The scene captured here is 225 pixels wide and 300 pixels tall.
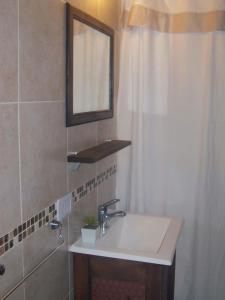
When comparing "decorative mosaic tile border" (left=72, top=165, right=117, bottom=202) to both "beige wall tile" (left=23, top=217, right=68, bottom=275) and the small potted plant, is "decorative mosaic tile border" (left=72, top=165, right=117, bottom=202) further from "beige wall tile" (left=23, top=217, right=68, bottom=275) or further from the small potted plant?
"beige wall tile" (left=23, top=217, right=68, bottom=275)

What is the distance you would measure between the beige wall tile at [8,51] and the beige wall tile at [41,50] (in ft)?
0.14

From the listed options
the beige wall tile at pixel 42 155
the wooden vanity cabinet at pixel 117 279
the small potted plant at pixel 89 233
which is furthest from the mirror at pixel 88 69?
the wooden vanity cabinet at pixel 117 279

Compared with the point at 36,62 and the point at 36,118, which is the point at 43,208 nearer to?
the point at 36,118

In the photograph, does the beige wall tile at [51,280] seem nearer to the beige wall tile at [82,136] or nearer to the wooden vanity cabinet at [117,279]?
the wooden vanity cabinet at [117,279]

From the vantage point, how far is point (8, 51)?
1.21m

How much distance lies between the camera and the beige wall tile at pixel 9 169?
47.7 inches

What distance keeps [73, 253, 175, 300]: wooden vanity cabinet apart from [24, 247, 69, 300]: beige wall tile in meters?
0.08

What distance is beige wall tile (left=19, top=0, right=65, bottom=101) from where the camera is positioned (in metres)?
1.31

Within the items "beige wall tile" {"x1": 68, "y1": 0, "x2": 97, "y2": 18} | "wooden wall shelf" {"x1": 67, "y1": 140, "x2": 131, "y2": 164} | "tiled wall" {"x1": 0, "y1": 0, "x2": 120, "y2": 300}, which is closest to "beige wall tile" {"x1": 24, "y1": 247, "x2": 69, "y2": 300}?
"tiled wall" {"x1": 0, "y1": 0, "x2": 120, "y2": 300}

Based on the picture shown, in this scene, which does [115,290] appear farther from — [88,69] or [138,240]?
[88,69]

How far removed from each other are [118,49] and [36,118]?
1.17 metres

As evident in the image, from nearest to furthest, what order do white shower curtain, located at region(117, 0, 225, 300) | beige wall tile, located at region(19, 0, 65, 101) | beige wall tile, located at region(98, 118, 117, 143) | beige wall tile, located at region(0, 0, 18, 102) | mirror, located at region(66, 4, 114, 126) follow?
1. beige wall tile, located at region(0, 0, 18, 102)
2. beige wall tile, located at region(19, 0, 65, 101)
3. mirror, located at region(66, 4, 114, 126)
4. beige wall tile, located at region(98, 118, 117, 143)
5. white shower curtain, located at region(117, 0, 225, 300)

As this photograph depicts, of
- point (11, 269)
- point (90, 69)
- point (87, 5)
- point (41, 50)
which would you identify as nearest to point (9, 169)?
point (11, 269)

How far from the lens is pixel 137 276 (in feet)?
5.79
